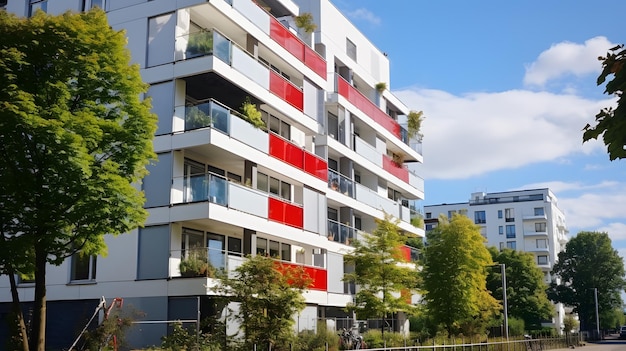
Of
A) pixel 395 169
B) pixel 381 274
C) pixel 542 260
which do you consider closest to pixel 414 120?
pixel 395 169

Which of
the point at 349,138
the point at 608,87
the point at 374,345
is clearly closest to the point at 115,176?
the point at 608,87

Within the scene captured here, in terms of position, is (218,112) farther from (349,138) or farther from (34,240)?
(349,138)

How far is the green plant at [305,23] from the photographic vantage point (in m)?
34.2

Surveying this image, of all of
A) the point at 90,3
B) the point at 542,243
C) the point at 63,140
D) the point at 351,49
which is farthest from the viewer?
the point at 542,243

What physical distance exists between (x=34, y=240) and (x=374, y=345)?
17437 millimetres

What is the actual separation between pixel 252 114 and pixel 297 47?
21.5 feet

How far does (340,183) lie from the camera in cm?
3638

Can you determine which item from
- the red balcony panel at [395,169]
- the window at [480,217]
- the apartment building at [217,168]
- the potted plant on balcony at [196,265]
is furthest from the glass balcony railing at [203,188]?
the window at [480,217]

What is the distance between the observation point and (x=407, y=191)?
47000mm

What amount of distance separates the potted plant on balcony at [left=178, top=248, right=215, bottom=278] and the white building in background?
9300 centimetres

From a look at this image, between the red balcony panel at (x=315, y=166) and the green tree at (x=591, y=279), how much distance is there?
67822 mm

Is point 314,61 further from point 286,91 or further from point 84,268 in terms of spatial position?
point 84,268

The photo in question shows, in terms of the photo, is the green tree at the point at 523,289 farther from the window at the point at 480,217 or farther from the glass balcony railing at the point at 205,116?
the glass balcony railing at the point at 205,116

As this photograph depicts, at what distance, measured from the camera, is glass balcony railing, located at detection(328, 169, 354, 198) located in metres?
35.4
